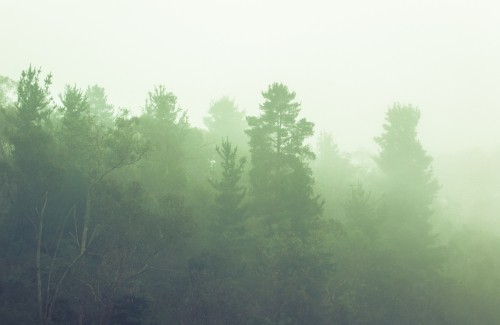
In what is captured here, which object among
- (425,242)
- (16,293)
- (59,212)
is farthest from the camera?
(425,242)

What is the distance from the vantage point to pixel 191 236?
2784cm

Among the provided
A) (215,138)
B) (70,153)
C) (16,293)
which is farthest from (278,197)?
(215,138)

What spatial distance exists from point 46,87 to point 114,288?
58.9 feet

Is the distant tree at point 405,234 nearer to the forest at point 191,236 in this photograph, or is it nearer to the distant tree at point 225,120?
the forest at point 191,236

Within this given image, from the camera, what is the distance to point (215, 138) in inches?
2099

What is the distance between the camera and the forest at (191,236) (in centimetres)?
2508

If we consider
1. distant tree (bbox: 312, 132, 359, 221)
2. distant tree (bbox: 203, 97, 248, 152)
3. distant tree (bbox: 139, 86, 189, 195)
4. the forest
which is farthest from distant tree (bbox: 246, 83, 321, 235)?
distant tree (bbox: 203, 97, 248, 152)

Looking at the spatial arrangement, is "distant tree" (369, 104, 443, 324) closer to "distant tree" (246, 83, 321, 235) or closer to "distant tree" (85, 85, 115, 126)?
"distant tree" (246, 83, 321, 235)

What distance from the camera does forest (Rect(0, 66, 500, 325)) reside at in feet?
82.3

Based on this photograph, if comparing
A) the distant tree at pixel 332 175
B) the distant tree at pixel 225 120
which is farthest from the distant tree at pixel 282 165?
the distant tree at pixel 225 120

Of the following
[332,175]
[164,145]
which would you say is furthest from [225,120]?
[164,145]

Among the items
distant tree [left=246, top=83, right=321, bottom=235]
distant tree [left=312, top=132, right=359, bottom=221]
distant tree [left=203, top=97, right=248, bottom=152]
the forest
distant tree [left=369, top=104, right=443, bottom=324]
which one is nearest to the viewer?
the forest

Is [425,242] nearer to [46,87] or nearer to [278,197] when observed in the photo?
[278,197]

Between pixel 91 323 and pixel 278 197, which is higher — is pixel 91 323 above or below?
below
